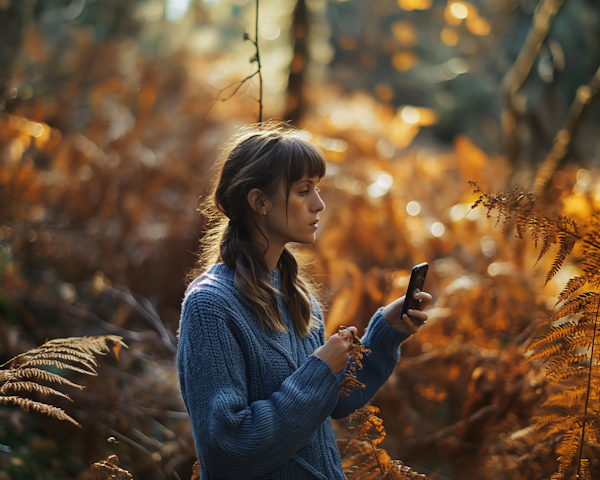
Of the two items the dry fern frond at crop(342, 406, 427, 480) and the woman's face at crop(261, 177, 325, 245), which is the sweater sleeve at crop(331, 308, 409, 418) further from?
the woman's face at crop(261, 177, 325, 245)

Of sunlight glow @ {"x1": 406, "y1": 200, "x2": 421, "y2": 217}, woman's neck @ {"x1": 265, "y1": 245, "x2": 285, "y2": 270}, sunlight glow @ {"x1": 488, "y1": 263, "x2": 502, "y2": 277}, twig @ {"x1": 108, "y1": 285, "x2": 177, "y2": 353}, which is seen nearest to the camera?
woman's neck @ {"x1": 265, "y1": 245, "x2": 285, "y2": 270}

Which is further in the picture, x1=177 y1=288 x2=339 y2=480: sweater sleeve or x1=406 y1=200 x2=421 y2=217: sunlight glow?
x1=406 y1=200 x2=421 y2=217: sunlight glow

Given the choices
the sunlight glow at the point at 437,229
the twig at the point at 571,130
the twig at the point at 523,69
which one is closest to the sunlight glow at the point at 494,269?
the twig at the point at 571,130

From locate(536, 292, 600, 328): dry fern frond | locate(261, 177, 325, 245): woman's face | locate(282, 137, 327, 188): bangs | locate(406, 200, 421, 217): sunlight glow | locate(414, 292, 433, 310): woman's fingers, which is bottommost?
locate(406, 200, 421, 217): sunlight glow

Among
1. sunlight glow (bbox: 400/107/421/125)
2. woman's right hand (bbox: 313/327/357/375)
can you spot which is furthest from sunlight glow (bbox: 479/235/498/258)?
woman's right hand (bbox: 313/327/357/375)

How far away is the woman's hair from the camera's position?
4.63ft

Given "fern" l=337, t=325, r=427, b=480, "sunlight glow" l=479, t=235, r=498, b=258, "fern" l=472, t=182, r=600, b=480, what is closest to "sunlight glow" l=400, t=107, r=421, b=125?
"sunlight glow" l=479, t=235, r=498, b=258

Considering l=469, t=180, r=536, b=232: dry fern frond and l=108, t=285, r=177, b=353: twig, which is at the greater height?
l=469, t=180, r=536, b=232: dry fern frond

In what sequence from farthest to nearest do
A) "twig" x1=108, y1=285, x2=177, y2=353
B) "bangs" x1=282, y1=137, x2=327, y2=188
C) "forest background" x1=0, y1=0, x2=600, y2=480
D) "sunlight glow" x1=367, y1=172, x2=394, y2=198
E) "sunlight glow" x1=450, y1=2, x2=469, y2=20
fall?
"sunlight glow" x1=450, y1=2, x2=469, y2=20
"sunlight glow" x1=367, y1=172, x2=394, y2=198
"twig" x1=108, y1=285, x2=177, y2=353
"forest background" x1=0, y1=0, x2=600, y2=480
"bangs" x1=282, y1=137, x2=327, y2=188

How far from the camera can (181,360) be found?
133cm

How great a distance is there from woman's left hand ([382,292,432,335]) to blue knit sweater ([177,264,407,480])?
1.36 feet

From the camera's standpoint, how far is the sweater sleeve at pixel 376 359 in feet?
5.44

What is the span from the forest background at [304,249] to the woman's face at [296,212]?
2.32 ft

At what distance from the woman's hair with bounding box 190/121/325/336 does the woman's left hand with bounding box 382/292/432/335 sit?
12.2 inches
